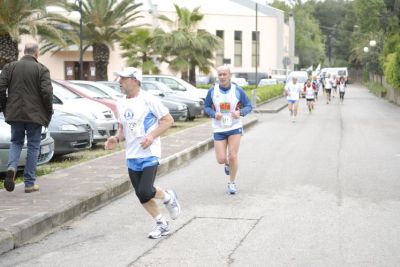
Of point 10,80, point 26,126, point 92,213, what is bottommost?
point 92,213

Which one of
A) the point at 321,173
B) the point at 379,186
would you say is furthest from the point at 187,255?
the point at 321,173

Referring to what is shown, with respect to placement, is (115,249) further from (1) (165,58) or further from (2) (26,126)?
(1) (165,58)

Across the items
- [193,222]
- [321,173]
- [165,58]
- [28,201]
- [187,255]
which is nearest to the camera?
[187,255]

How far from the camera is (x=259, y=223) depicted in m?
7.15

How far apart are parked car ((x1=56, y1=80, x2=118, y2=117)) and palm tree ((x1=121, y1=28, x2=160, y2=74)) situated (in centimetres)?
2050

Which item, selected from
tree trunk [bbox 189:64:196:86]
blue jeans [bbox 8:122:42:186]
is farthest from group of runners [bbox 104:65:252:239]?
tree trunk [bbox 189:64:196:86]

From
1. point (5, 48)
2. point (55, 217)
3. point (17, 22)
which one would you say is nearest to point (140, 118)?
point (55, 217)

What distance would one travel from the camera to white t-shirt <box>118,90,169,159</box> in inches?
252

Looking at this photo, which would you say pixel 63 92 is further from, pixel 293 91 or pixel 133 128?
pixel 293 91

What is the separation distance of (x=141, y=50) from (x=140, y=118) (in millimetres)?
33635

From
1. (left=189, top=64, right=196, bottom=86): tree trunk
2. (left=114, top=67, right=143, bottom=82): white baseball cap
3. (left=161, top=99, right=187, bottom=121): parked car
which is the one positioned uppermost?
(left=189, top=64, right=196, bottom=86): tree trunk

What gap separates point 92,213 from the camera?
7.96 metres

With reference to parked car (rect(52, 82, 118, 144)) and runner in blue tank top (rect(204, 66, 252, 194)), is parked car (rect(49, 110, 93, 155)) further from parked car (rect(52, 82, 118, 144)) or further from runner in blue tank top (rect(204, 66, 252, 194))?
runner in blue tank top (rect(204, 66, 252, 194))

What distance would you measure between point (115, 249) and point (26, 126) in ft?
9.03
